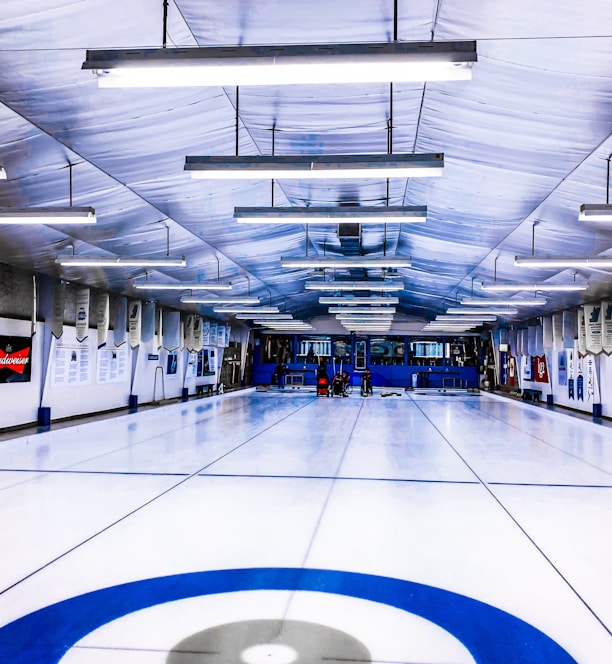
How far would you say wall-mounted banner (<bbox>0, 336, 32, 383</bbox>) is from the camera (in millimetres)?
11656

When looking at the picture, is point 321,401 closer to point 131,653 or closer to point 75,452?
point 75,452

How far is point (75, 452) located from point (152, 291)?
6838 millimetres

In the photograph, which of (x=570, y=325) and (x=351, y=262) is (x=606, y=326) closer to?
(x=570, y=325)

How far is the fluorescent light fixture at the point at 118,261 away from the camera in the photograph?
9.55 meters

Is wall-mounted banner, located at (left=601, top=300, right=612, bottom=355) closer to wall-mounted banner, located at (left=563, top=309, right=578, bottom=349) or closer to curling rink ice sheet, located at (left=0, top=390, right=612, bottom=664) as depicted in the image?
wall-mounted banner, located at (left=563, top=309, right=578, bottom=349)

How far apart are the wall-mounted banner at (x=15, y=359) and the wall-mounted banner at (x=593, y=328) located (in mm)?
13393

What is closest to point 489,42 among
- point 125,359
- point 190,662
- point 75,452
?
point 190,662

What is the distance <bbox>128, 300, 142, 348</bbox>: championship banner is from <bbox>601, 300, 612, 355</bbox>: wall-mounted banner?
12214mm

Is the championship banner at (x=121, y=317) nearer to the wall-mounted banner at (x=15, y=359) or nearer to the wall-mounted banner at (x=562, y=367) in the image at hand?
the wall-mounted banner at (x=15, y=359)

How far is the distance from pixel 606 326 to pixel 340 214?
36.4 ft

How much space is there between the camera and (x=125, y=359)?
57.3 ft

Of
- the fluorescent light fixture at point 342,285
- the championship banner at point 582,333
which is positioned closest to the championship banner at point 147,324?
the fluorescent light fixture at point 342,285

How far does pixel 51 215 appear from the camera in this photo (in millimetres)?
6477

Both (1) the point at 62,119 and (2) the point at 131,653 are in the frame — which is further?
(1) the point at 62,119
